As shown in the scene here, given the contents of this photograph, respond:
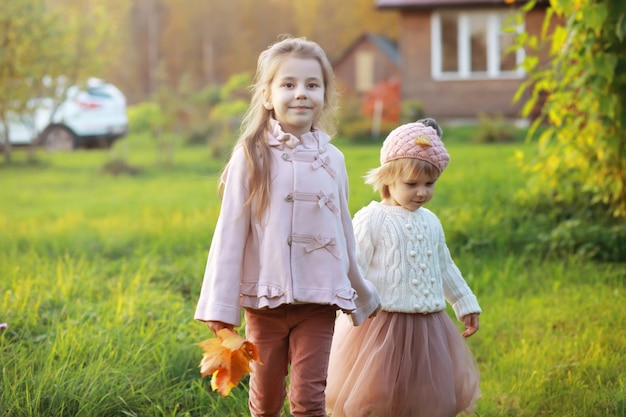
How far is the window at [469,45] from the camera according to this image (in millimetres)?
20406

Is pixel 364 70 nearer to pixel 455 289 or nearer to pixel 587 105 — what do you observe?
pixel 587 105

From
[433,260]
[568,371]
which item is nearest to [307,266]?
[433,260]

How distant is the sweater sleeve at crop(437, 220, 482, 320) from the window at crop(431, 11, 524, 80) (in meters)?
17.4

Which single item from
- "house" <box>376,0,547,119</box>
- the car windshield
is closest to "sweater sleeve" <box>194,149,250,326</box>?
the car windshield

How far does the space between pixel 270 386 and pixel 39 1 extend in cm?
1301

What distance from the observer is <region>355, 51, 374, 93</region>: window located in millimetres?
31812

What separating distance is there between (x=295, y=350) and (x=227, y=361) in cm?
38

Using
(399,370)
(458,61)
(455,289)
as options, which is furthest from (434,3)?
(399,370)

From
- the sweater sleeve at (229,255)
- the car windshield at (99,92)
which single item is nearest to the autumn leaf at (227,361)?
the sweater sleeve at (229,255)

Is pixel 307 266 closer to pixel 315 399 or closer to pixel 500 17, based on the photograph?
pixel 315 399

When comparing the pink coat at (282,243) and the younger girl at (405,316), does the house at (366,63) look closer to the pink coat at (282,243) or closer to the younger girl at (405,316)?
the younger girl at (405,316)

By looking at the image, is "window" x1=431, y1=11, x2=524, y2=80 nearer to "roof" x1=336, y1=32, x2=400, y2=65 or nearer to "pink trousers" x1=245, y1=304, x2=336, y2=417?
"roof" x1=336, y1=32, x2=400, y2=65

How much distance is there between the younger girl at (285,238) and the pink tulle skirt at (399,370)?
356mm

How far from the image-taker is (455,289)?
3.63m
